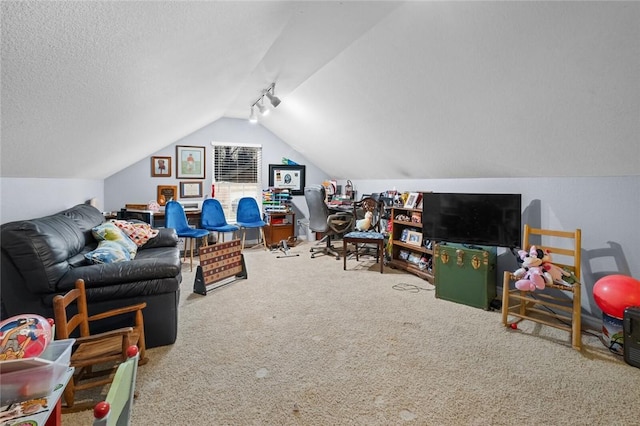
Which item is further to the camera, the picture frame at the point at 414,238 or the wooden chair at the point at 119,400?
the picture frame at the point at 414,238

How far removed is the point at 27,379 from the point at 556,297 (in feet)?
11.7

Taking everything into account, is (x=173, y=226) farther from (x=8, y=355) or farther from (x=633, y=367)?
(x=633, y=367)

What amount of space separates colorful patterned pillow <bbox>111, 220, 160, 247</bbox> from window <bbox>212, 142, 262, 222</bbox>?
7.67ft

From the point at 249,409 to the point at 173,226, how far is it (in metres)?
3.52

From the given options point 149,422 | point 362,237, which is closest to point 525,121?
point 362,237

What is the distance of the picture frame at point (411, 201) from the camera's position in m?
4.19


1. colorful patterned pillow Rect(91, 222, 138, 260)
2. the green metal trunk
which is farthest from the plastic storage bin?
the green metal trunk

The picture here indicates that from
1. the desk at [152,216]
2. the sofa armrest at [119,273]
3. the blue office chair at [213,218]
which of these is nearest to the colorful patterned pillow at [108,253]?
the sofa armrest at [119,273]

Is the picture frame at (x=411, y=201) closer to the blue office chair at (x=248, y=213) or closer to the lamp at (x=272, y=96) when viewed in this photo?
the lamp at (x=272, y=96)

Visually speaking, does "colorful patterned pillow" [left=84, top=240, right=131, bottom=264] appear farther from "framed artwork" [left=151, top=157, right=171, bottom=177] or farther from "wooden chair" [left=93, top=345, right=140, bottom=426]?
"framed artwork" [left=151, top=157, right=171, bottom=177]

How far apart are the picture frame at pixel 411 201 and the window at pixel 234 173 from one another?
3058 mm

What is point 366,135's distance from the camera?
4.21m

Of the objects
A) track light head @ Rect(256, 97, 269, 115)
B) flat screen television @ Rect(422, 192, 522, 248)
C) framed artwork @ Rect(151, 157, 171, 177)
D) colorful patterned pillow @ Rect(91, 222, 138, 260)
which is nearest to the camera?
colorful patterned pillow @ Rect(91, 222, 138, 260)

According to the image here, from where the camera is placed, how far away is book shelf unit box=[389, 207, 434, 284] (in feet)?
13.3
